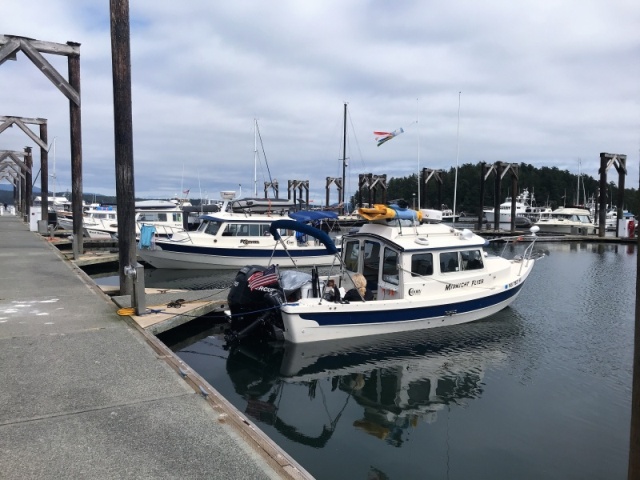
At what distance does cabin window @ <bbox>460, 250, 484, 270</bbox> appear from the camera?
11.6 metres

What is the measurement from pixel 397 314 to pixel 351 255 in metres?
2.11

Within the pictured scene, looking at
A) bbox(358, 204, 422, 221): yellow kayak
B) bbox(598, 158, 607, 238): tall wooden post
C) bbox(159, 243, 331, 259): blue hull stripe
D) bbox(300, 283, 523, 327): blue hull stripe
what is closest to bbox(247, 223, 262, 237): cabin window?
bbox(159, 243, 331, 259): blue hull stripe

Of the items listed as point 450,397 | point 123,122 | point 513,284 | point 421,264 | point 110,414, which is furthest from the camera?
point 513,284

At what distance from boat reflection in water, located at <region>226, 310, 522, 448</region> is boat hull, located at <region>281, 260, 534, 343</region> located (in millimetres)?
199

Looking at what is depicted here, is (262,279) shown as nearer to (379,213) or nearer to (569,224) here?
(379,213)

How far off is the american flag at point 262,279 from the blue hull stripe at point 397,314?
1019 millimetres

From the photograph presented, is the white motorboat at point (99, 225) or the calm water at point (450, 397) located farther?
the white motorboat at point (99, 225)

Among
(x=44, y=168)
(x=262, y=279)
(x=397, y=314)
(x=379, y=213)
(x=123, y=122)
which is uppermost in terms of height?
(x=44, y=168)

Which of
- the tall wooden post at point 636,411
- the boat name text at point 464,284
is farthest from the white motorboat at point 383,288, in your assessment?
the tall wooden post at point 636,411

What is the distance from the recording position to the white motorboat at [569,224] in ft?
152

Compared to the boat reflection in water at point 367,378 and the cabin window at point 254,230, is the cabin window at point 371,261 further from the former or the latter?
the cabin window at point 254,230

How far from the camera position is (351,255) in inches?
468

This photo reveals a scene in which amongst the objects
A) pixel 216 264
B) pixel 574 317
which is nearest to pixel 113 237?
pixel 216 264

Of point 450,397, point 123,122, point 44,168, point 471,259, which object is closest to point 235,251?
point 471,259
